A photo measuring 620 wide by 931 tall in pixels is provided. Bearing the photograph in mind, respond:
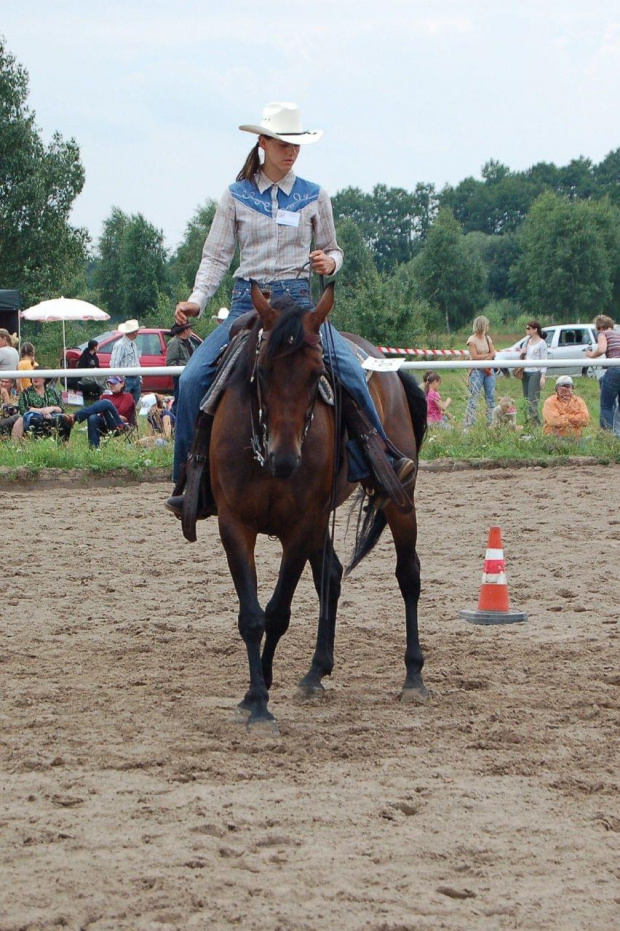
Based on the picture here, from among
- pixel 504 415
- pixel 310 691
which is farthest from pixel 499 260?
pixel 310 691

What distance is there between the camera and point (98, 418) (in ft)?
48.5

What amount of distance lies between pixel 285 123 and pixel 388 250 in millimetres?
95912

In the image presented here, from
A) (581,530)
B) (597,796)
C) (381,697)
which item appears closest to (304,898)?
(597,796)

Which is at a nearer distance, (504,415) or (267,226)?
(267,226)

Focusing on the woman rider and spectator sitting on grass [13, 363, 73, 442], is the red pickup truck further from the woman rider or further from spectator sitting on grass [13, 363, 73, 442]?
the woman rider

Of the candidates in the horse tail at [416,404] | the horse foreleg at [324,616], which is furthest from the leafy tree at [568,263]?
the horse foreleg at [324,616]

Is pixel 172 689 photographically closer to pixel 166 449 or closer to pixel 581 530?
pixel 581 530

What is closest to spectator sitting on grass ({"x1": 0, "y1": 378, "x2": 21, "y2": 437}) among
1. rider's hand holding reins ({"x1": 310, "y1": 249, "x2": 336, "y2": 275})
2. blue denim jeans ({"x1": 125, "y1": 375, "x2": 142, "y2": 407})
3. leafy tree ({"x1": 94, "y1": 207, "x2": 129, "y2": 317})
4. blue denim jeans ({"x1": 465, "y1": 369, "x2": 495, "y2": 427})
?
blue denim jeans ({"x1": 125, "y1": 375, "x2": 142, "y2": 407})

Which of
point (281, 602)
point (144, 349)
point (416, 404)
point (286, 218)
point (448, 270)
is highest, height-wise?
point (448, 270)

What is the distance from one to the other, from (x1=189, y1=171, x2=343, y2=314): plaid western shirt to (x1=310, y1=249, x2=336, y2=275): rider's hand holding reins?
8 cm

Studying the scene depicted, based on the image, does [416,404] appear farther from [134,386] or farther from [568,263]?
[568,263]

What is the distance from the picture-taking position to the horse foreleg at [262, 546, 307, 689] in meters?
5.86

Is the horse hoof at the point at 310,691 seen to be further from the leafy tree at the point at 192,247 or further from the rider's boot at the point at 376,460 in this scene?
the leafy tree at the point at 192,247

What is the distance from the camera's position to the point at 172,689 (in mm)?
6266
